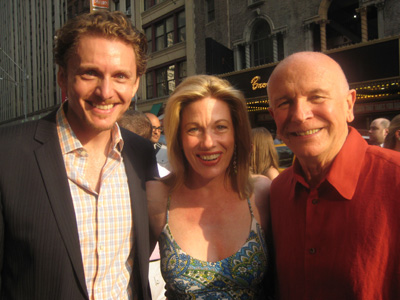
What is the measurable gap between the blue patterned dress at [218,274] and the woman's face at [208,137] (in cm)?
57

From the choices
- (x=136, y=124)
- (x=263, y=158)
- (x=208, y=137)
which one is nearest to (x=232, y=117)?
(x=208, y=137)

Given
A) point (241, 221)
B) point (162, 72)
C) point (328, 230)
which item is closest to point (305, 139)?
point (328, 230)

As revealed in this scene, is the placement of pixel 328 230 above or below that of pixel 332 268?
above

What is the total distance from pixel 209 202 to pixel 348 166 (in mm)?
1086

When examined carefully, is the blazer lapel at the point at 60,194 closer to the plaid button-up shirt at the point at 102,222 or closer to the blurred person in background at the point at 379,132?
the plaid button-up shirt at the point at 102,222

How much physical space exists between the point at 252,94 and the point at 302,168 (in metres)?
12.2

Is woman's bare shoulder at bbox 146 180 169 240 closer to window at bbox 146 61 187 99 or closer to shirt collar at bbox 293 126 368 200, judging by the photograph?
shirt collar at bbox 293 126 368 200

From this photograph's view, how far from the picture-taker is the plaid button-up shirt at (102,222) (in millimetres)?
1732

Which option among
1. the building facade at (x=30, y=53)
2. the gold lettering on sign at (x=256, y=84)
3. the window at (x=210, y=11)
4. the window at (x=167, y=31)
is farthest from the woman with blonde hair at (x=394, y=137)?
the building facade at (x=30, y=53)

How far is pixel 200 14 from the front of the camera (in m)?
17.0

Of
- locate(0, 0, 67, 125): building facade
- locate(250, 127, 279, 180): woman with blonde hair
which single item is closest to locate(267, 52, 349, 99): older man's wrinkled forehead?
locate(250, 127, 279, 180): woman with blonde hair

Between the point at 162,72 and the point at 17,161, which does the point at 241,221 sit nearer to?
the point at 17,161

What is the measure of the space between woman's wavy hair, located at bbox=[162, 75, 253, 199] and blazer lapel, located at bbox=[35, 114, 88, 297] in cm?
91

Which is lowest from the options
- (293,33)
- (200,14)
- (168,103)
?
(168,103)
